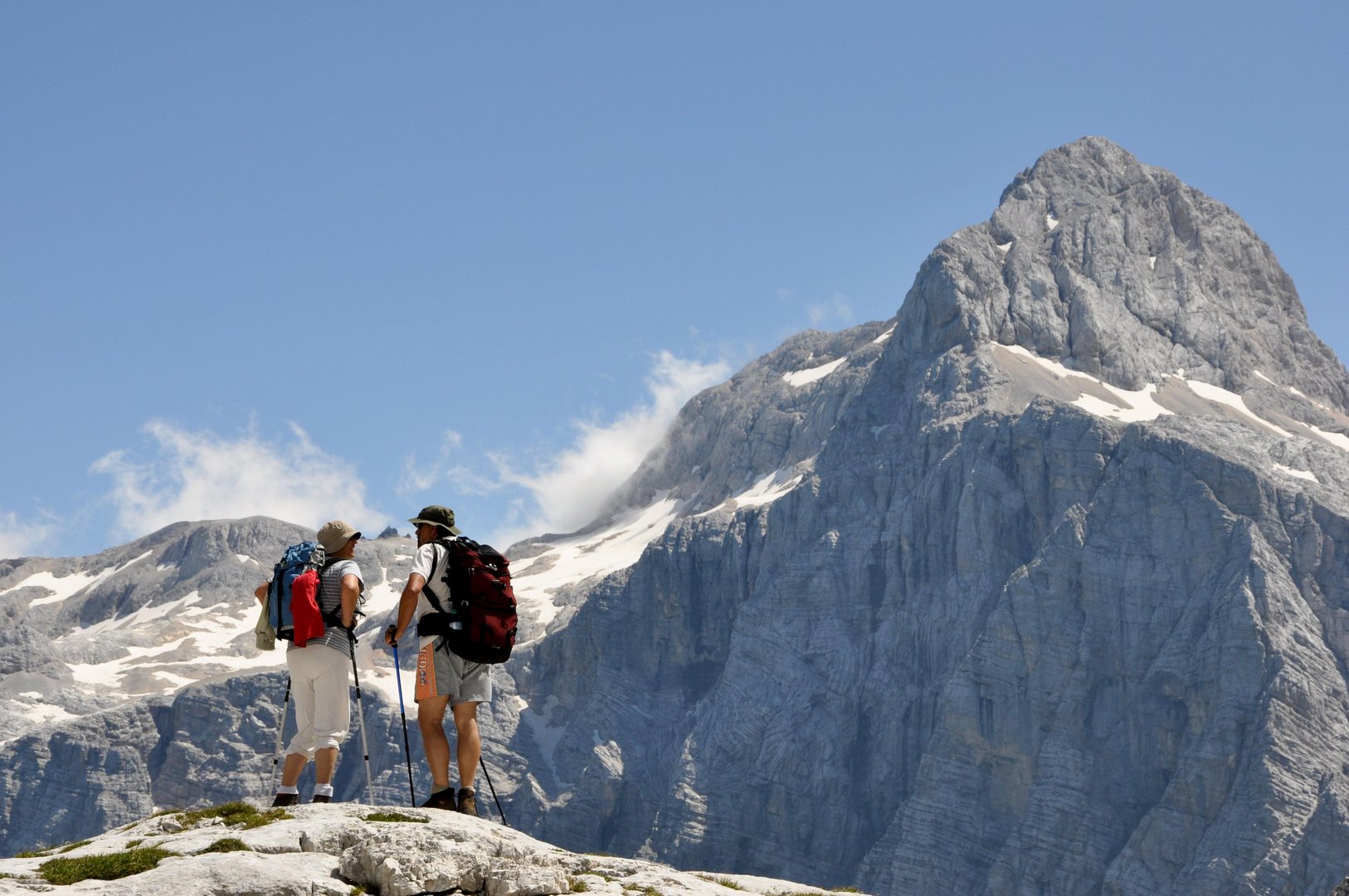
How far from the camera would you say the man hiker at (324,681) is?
821 inches

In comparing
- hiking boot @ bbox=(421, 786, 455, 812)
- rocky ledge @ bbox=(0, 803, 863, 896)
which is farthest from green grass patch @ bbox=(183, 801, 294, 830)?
hiking boot @ bbox=(421, 786, 455, 812)

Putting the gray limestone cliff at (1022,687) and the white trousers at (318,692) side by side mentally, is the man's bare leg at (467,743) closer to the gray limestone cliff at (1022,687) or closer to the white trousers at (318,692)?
the white trousers at (318,692)

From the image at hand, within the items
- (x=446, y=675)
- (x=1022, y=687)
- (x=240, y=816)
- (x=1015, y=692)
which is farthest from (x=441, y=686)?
(x=1022, y=687)

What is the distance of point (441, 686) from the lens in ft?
67.4

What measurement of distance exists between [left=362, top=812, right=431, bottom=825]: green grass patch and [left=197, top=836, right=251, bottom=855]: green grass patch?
4.77ft

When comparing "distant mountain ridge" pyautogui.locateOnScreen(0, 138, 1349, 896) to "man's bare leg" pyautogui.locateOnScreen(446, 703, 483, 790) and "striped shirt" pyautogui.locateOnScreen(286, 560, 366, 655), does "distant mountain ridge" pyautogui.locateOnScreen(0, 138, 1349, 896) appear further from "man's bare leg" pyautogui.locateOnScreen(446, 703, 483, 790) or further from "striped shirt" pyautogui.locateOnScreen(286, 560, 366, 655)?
"striped shirt" pyautogui.locateOnScreen(286, 560, 366, 655)

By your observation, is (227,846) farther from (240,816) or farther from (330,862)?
(240,816)

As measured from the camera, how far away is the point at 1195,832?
138625mm

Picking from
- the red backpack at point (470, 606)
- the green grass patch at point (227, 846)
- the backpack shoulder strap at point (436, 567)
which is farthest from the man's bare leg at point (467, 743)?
the green grass patch at point (227, 846)

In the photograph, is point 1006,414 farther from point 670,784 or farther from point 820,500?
point 670,784

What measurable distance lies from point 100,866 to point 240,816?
264 cm

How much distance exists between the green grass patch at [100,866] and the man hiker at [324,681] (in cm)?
381

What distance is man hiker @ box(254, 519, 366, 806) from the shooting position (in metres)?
20.9

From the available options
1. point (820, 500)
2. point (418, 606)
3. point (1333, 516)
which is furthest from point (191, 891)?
point (820, 500)
